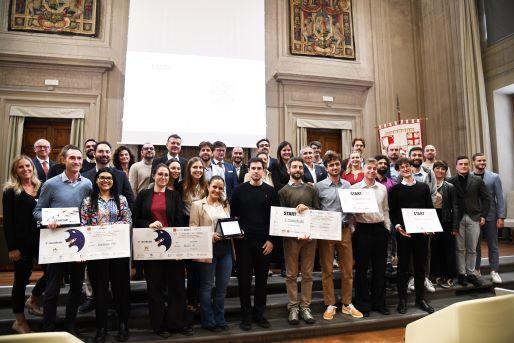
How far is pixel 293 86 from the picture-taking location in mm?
8117

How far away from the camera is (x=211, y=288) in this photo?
3.11 m

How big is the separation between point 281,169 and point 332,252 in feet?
3.94

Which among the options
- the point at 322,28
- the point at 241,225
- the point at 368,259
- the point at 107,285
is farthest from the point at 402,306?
the point at 322,28

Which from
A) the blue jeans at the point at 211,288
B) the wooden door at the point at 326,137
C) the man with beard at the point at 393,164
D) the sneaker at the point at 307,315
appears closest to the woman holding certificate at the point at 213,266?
the blue jeans at the point at 211,288

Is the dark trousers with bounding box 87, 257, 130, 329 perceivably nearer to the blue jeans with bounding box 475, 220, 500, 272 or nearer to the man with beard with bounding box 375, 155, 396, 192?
the man with beard with bounding box 375, 155, 396, 192

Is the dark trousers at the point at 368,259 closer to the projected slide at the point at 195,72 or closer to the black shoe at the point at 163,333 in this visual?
the black shoe at the point at 163,333

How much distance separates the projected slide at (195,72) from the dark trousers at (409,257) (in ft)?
14.1

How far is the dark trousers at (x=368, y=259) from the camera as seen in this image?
11.6 feet

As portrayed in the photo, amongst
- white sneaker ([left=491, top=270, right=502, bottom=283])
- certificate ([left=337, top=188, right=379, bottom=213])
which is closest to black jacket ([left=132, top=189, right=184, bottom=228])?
certificate ([left=337, top=188, right=379, bottom=213])

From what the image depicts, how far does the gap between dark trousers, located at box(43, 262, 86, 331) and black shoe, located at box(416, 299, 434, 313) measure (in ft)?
10.8

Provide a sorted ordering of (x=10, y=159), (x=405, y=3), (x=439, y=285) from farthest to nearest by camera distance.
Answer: (x=405, y=3)
(x=10, y=159)
(x=439, y=285)

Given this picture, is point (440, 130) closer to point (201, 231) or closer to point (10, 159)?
point (201, 231)

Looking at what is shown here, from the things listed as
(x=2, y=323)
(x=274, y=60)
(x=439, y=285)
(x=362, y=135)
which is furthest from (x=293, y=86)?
(x=2, y=323)

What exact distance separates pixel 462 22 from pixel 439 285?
646 centimetres
